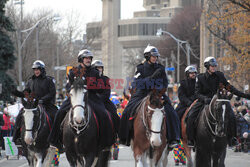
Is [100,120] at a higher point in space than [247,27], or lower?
lower

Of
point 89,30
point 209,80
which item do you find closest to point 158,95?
point 209,80

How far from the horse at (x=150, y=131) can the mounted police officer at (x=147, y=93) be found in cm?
36

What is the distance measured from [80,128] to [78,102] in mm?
631

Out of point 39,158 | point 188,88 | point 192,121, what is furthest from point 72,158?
point 188,88

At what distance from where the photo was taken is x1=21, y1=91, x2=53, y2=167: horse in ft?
47.2

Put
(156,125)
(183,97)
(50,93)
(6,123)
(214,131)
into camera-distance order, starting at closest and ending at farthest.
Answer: (156,125) < (214,131) < (50,93) < (183,97) < (6,123)

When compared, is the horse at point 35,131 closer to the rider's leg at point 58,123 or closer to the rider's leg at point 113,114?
the rider's leg at point 58,123

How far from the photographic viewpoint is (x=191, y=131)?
15320mm

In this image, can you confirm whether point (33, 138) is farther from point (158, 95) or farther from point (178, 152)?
point (178, 152)

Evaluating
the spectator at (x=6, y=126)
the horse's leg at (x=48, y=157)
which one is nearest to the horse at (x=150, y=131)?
the horse's leg at (x=48, y=157)

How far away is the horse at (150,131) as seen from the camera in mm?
11977

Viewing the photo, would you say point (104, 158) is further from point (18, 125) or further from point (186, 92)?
point (186, 92)

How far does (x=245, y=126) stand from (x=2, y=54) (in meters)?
12.9

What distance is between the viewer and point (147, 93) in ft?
44.8
